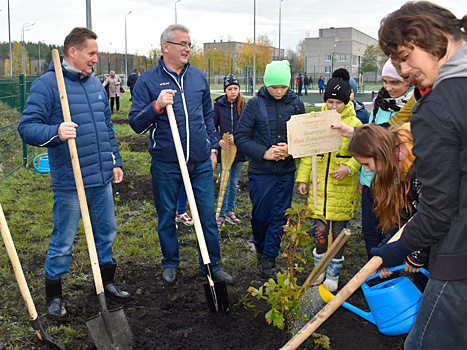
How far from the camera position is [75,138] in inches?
126

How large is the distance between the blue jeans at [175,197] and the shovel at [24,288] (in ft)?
4.19

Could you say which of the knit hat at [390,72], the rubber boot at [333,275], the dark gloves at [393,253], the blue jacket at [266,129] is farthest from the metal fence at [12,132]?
the dark gloves at [393,253]

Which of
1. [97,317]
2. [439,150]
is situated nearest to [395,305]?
[439,150]

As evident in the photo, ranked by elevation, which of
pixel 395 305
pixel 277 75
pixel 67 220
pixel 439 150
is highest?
pixel 277 75

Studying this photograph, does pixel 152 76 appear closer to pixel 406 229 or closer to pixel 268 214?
pixel 268 214

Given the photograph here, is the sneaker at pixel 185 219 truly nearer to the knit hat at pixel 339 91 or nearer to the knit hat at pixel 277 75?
the knit hat at pixel 277 75

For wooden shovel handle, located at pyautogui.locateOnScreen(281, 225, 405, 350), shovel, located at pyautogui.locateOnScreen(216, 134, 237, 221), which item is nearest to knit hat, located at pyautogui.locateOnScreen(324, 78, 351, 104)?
shovel, located at pyautogui.locateOnScreen(216, 134, 237, 221)

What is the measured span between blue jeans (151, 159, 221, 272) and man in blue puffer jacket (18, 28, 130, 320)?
47cm

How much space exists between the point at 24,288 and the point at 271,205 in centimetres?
209

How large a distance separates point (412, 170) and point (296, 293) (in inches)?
39.8

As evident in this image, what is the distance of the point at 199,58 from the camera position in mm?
57906

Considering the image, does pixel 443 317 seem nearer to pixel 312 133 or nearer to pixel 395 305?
pixel 395 305

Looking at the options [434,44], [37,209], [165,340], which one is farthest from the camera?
[37,209]

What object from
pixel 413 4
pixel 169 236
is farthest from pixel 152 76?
pixel 413 4
